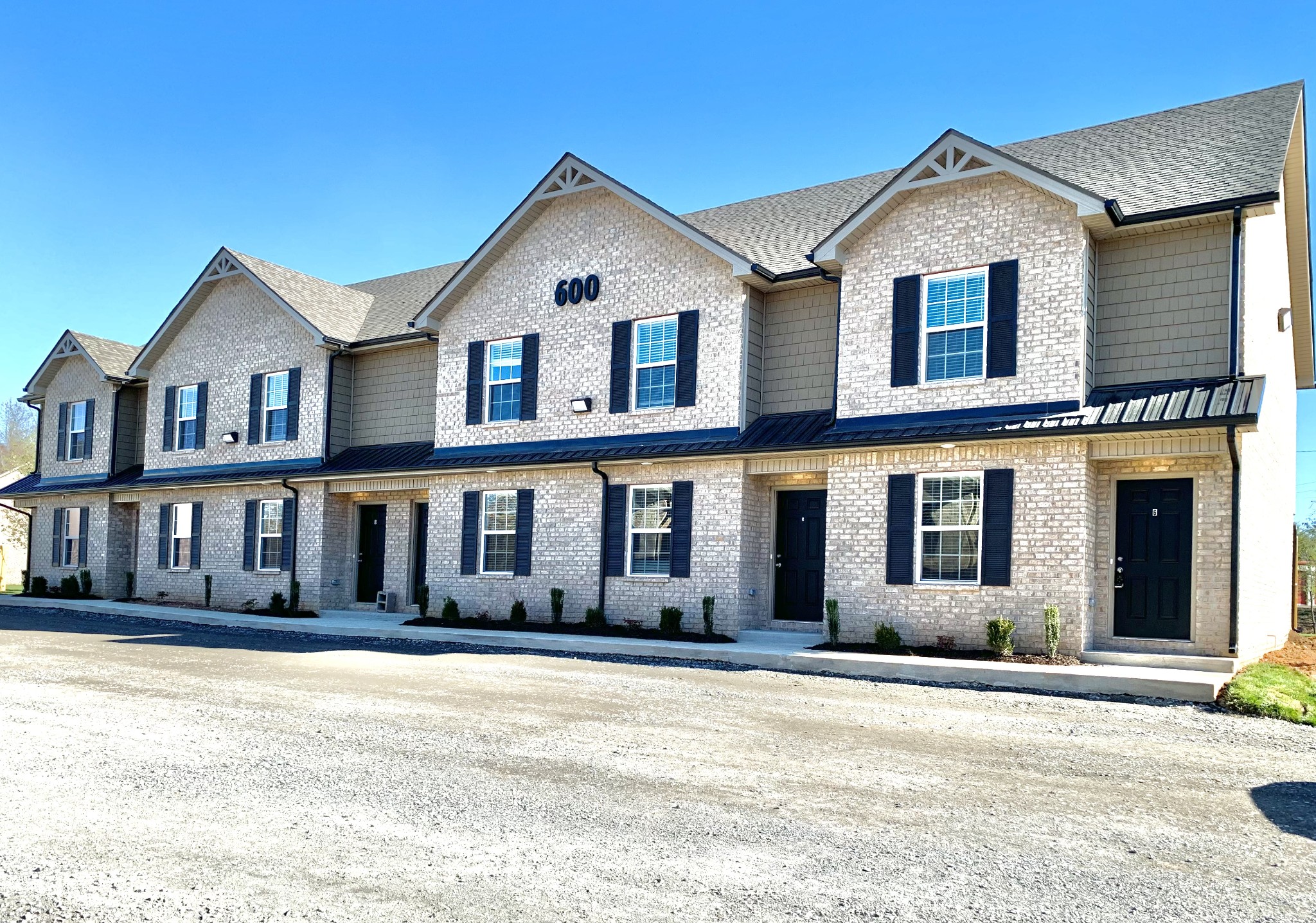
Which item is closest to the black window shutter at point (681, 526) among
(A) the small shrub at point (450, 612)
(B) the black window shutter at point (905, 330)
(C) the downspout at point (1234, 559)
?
(B) the black window shutter at point (905, 330)

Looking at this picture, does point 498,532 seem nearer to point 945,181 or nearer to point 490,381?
point 490,381

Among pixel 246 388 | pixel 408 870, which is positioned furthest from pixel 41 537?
pixel 408 870

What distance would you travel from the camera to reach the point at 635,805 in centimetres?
684

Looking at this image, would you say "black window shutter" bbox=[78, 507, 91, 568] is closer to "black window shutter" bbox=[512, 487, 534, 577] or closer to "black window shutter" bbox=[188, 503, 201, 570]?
"black window shutter" bbox=[188, 503, 201, 570]

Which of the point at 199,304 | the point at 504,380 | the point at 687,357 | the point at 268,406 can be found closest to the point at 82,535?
the point at 199,304

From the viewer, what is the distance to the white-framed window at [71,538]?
3058 cm

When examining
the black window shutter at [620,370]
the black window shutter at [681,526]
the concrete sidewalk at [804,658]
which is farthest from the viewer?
the black window shutter at [620,370]

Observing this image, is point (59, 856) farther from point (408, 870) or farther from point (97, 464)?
point (97, 464)

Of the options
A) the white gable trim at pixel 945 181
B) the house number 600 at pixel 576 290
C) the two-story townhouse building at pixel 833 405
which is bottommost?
the two-story townhouse building at pixel 833 405

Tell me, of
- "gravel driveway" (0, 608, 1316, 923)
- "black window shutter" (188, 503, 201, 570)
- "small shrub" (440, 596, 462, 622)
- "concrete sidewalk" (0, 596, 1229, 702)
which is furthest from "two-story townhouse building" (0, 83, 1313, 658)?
"gravel driveway" (0, 608, 1316, 923)

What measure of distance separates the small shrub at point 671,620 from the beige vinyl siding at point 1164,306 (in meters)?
Answer: 7.41

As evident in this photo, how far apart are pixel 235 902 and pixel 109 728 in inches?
202

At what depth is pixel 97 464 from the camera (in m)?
30.6

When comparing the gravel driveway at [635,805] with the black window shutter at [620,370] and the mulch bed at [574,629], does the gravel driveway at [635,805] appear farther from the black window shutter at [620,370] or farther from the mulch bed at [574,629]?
the black window shutter at [620,370]
